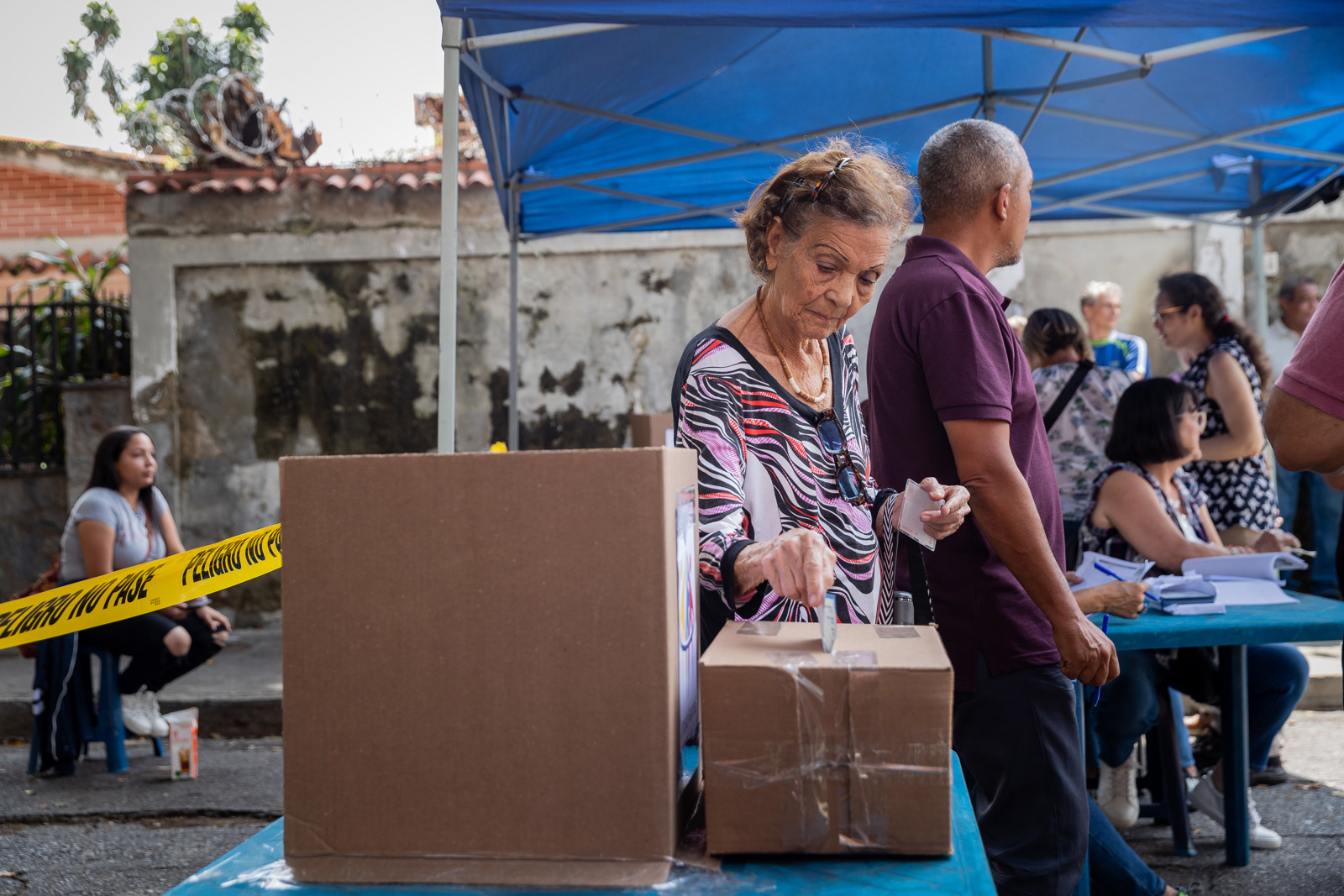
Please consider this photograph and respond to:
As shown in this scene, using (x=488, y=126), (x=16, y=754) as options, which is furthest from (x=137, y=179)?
(x=488, y=126)

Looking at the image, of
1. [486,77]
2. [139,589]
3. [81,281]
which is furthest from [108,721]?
[81,281]

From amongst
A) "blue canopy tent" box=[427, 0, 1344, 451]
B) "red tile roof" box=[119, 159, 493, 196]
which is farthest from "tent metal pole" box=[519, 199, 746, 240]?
"red tile roof" box=[119, 159, 493, 196]

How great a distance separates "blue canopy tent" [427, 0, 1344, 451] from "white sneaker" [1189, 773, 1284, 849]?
2.26 m

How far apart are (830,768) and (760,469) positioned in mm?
563

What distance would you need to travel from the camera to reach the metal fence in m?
7.14

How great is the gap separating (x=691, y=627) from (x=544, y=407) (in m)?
6.02

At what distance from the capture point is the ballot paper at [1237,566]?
2865mm

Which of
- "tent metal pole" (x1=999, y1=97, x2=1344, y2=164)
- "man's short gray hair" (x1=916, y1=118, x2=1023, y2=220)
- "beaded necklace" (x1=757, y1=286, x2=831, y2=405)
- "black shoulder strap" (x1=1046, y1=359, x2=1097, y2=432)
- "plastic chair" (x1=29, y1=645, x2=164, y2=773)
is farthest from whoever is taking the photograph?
"plastic chair" (x1=29, y1=645, x2=164, y2=773)

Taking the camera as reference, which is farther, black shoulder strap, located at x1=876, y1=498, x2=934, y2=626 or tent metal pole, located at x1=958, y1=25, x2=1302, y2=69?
tent metal pole, located at x1=958, y1=25, x2=1302, y2=69

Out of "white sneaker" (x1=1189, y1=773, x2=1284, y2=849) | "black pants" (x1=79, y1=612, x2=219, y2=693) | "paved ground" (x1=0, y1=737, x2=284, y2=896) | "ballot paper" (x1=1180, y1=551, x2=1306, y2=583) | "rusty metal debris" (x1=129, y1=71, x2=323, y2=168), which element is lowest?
"paved ground" (x1=0, y1=737, x2=284, y2=896)

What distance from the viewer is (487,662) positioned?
1.01 metres

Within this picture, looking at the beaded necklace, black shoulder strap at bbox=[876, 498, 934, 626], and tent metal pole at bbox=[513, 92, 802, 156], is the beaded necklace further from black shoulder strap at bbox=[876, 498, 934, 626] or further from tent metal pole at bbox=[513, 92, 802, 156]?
tent metal pole at bbox=[513, 92, 802, 156]

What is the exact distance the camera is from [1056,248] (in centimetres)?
679

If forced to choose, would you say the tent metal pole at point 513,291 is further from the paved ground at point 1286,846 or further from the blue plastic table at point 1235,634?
the paved ground at point 1286,846
